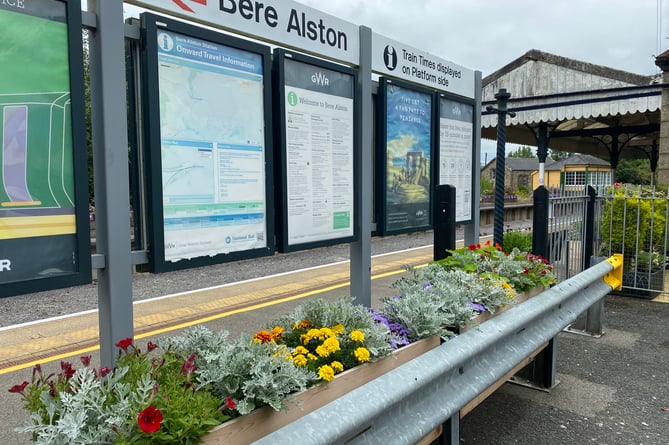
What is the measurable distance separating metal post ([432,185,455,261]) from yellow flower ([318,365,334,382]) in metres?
2.52

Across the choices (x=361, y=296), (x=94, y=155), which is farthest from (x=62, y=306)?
(x=94, y=155)

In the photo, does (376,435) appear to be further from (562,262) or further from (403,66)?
(562,262)

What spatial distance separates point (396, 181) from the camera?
4.22m

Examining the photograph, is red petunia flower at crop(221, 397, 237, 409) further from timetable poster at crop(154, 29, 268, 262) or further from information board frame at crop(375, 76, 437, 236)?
information board frame at crop(375, 76, 437, 236)

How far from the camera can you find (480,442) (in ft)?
10.4

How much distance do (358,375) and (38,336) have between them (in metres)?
5.38

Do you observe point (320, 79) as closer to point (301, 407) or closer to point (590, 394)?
point (301, 407)

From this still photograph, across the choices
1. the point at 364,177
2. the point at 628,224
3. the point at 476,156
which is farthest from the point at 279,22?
the point at 628,224

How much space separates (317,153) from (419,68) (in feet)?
5.26

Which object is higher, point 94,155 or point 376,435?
point 94,155

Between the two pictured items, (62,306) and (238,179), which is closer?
(238,179)

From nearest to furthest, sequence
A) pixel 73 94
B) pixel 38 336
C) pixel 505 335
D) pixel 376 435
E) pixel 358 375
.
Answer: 1. pixel 376 435
2. pixel 73 94
3. pixel 358 375
4. pixel 505 335
5. pixel 38 336

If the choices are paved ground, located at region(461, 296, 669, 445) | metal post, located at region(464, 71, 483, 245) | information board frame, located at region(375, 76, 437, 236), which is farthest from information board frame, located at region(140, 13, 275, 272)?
metal post, located at region(464, 71, 483, 245)

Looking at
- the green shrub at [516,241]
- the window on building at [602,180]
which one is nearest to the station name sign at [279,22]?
the window on building at [602,180]
